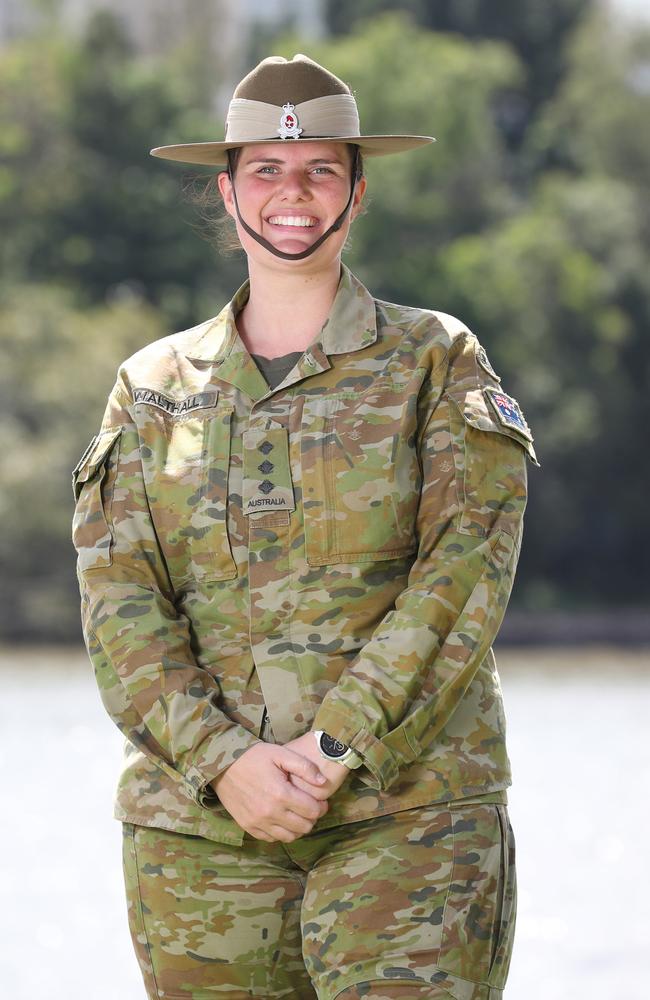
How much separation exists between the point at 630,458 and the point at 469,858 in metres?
34.6

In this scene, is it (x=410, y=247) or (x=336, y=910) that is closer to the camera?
(x=336, y=910)

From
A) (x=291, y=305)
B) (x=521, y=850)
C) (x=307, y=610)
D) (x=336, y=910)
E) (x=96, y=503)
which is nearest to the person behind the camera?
(x=336, y=910)

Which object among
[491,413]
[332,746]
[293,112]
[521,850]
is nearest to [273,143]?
[293,112]

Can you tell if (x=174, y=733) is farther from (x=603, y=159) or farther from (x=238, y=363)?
(x=603, y=159)

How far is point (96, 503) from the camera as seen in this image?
124 inches

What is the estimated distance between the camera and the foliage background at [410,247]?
30.4 metres

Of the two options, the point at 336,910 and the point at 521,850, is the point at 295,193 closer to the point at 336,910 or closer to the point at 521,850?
the point at 336,910

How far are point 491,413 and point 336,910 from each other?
86cm

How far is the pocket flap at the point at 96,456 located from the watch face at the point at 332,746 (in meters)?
0.63

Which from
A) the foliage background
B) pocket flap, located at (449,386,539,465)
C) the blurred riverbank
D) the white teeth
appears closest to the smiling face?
the white teeth

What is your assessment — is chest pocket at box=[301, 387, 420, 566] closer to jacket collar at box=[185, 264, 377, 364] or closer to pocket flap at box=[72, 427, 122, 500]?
jacket collar at box=[185, 264, 377, 364]

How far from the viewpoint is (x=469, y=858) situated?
9.51 feet

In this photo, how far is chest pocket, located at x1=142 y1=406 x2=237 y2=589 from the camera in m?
3.09

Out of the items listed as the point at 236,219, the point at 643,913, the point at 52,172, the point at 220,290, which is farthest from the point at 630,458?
the point at 236,219
